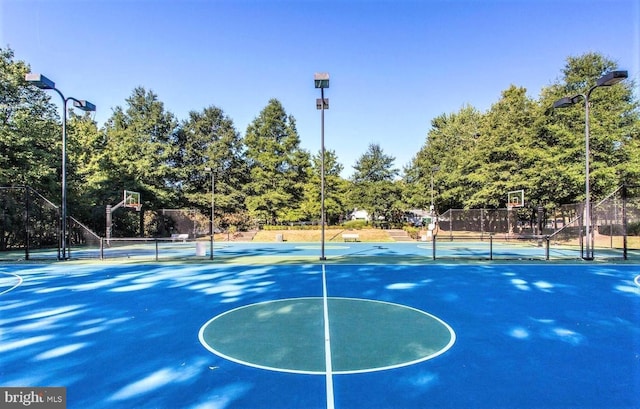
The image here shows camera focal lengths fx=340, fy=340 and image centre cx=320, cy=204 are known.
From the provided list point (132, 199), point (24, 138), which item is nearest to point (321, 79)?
point (24, 138)

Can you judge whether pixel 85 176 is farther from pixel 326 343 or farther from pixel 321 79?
pixel 326 343

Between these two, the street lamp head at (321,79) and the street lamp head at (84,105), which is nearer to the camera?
the street lamp head at (321,79)

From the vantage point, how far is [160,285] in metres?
9.77

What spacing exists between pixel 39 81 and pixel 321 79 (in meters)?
10.5

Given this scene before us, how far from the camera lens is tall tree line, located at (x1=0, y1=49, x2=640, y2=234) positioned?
2347 cm

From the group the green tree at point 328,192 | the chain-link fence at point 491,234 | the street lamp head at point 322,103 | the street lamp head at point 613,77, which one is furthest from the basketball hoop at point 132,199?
the street lamp head at point 613,77

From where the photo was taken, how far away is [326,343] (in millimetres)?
5094

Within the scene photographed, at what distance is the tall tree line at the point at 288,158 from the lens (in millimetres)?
23469

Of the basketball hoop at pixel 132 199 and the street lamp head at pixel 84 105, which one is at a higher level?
the street lamp head at pixel 84 105

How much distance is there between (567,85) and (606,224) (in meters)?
11.9

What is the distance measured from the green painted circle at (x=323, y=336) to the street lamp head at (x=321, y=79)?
8.51 metres

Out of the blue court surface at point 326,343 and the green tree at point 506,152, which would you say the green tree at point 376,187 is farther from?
the blue court surface at point 326,343

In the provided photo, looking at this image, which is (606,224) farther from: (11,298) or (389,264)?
(11,298)

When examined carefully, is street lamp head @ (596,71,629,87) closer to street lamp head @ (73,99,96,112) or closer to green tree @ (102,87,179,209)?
street lamp head @ (73,99,96,112)
